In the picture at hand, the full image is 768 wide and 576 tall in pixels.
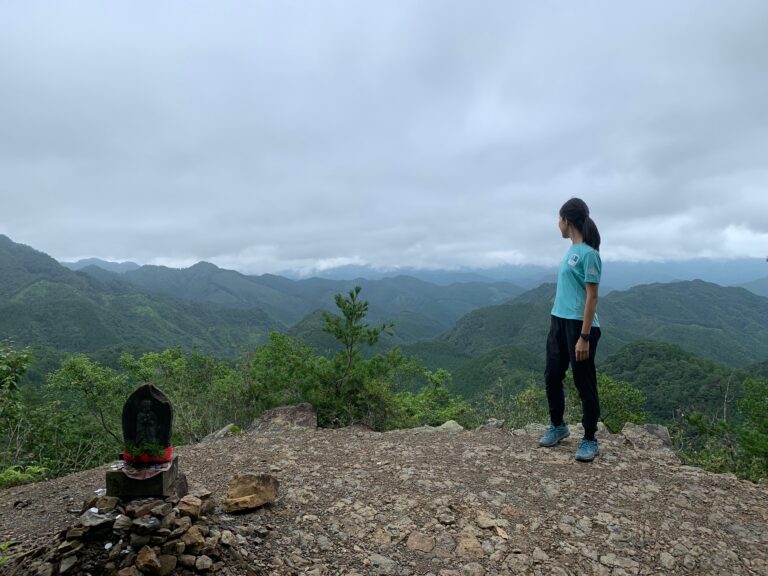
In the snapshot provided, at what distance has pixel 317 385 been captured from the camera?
1117cm

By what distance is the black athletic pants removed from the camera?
16.7 feet

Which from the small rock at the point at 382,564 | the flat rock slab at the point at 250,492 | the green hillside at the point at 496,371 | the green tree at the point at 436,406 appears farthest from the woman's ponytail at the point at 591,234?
the green hillside at the point at 496,371

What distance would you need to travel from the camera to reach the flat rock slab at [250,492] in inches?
169

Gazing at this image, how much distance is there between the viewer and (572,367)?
513cm

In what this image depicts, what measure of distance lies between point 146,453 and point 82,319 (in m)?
167

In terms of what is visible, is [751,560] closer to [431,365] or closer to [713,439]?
[713,439]

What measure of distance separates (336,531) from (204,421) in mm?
12692

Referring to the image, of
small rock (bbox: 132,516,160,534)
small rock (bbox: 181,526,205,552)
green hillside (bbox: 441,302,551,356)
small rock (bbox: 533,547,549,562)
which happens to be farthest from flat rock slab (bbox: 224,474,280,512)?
green hillside (bbox: 441,302,551,356)

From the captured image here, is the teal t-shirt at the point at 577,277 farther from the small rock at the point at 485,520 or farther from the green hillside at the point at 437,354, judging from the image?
the green hillside at the point at 437,354

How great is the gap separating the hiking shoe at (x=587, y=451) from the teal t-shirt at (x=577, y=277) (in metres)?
1.72

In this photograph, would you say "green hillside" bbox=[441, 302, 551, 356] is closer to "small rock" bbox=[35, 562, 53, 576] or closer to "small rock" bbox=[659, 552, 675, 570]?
"small rock" bbox=[659, 552, 675, 570]

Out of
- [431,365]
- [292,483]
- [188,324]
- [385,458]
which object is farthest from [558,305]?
[188,324]

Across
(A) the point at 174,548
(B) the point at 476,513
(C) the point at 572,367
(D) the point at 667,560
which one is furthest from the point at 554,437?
(A) the point at 174,548

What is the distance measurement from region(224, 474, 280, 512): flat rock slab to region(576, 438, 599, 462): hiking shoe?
156 inches
